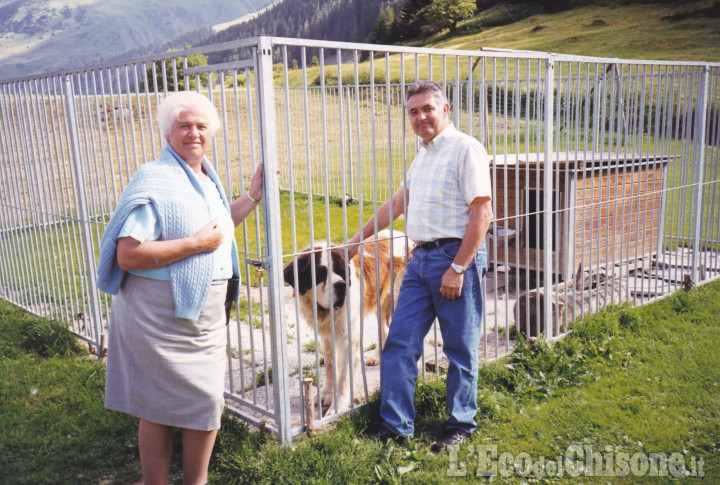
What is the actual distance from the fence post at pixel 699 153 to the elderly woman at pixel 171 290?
21.5 feet

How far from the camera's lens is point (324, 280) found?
4188 mm

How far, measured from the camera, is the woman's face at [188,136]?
2871 millimetres

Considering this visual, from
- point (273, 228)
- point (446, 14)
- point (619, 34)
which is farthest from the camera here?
point (446, 14)

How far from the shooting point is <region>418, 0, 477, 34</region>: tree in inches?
3413

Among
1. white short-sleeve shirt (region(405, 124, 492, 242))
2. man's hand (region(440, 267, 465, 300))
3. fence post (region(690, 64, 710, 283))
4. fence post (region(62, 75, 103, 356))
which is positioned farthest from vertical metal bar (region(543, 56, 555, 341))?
fence post (region(62, 75, 103, 356))

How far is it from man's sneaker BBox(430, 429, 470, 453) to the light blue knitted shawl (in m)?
2.01

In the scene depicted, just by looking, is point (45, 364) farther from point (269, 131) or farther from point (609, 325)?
point (609, 325)

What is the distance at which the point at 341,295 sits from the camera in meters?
4.26

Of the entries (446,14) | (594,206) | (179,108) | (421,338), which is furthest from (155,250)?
(446,14)

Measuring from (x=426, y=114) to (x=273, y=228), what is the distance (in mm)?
1183

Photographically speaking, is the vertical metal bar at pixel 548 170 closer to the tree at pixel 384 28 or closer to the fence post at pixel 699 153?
the fence post at pixel 699 153

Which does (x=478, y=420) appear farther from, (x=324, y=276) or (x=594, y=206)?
(x=594, y=206)

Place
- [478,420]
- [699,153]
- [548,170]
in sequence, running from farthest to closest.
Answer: [699,153] → [548,170] → [478,420]

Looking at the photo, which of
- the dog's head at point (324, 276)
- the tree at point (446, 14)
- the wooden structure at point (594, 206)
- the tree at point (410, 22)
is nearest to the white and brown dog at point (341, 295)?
the dog's head at point (324, 276)
